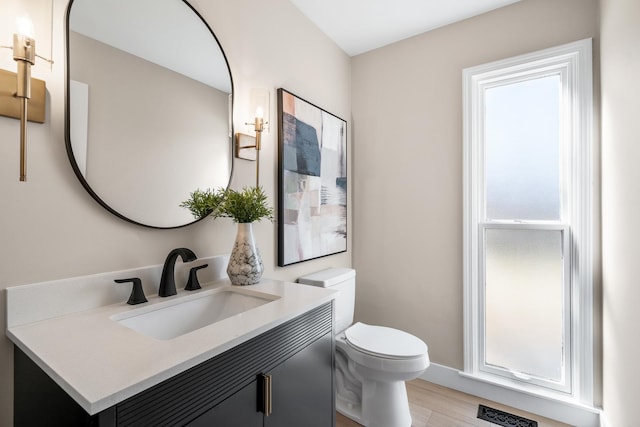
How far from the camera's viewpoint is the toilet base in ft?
5.35

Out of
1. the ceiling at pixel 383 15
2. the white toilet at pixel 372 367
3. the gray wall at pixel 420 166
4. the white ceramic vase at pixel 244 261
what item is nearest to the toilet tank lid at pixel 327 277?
the white toilet at pixel 372 367

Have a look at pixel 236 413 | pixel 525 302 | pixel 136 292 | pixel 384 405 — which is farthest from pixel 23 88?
pixel 525 302

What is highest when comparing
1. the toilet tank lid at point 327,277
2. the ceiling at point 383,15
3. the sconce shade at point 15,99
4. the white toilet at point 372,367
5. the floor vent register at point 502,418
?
the ceiling at point 383,15

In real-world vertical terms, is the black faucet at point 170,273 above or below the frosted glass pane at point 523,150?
below

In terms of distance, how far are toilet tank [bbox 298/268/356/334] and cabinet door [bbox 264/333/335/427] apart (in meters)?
0.59

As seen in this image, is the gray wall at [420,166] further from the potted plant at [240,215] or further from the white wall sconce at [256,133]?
the potted plant at [240,215]

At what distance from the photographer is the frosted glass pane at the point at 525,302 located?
1838mm

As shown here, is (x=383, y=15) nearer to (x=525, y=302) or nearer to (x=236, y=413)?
(x=525, y=302)

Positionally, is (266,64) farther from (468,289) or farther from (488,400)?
(488,400)

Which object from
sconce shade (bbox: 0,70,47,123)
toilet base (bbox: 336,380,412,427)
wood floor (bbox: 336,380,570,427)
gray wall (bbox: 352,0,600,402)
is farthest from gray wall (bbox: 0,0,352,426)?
wood floor (bbox: 336,380,570,427)

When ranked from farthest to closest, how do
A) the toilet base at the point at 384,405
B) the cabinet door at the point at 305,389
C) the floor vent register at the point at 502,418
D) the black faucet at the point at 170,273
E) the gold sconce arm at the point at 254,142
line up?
the floor vent register at the point at 502,418, the toilet base at the point at 384,405, the gold sconce arm at the point at 254,142, the black faucet at the point at 170,273, the cabinet door at the point at 305,389

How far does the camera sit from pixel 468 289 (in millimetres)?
2035

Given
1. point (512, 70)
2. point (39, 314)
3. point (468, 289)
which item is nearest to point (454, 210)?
point (468, 289)

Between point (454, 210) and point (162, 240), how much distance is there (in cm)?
179
